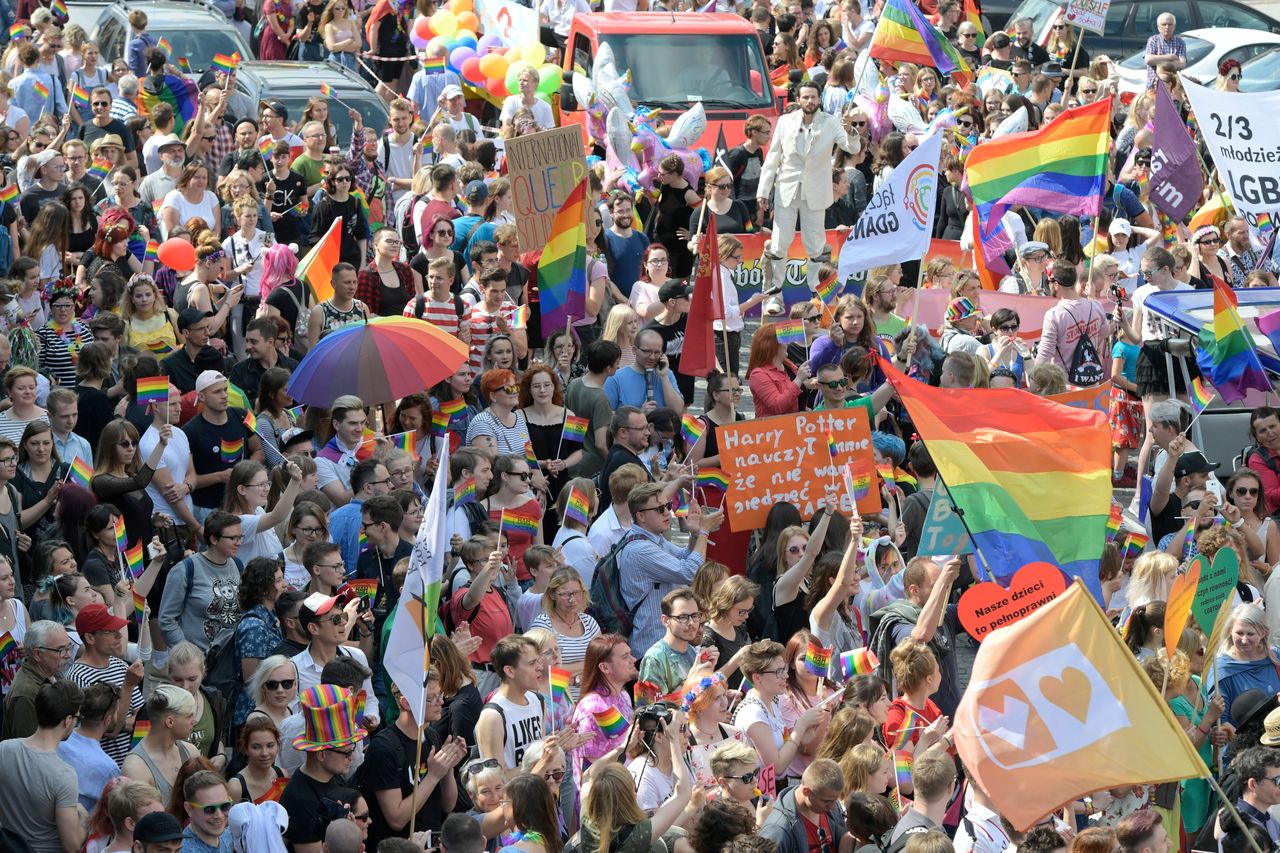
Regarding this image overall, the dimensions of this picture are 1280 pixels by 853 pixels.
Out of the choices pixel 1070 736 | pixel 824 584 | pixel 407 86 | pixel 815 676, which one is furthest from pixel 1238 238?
pixel 407 86

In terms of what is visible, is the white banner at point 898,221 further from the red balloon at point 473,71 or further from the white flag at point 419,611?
the red balloon at point 473,71

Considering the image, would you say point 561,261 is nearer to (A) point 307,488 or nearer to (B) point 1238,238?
(A) point 307,488

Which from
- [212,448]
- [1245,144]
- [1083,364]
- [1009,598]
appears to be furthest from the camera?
[1245,144]

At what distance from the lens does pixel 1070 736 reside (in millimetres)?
7242

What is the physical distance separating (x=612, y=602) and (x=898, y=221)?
455 cm

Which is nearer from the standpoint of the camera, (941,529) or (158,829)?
(158,829)

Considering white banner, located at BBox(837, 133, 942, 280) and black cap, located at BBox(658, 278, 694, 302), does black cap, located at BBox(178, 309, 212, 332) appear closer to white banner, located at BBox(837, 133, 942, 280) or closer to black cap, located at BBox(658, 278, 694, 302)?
black cap, located at BBox(658, 278, 694, 302)

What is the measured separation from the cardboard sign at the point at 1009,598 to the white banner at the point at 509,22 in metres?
13.6

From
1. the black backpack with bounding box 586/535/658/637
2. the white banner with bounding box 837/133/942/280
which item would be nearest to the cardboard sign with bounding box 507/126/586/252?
→ the white banner with bounding box 837/133/942/280

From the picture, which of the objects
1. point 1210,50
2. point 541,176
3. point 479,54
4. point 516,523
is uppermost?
point 541,176

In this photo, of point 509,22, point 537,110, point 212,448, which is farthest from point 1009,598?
point 509,22

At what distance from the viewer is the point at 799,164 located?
17.0 m

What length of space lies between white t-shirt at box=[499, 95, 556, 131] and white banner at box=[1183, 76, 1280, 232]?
241 inches

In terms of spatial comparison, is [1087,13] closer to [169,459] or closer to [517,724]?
[169,459]
